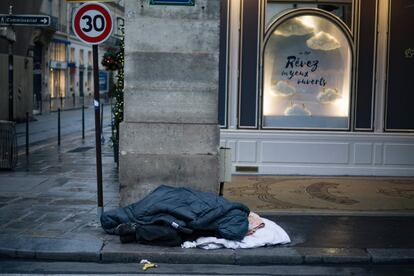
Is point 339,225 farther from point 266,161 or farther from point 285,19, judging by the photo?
point 285,19

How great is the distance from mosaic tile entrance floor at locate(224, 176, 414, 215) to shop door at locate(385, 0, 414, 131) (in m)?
1.23

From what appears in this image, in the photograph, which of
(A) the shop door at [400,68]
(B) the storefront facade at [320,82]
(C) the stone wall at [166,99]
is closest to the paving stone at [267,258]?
(C) the stone wall at [166,99]

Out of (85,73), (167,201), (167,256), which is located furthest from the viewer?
(85,73)

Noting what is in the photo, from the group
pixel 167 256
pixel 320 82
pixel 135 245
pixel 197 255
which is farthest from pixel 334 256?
pixel 320 82

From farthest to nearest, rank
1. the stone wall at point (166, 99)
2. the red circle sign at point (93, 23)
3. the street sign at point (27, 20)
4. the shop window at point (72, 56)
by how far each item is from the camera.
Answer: the shop window at point (72, 56), the street sign at point (27, 20), the stone wall at point (166, 99), the red circle sign at point (93, 23)

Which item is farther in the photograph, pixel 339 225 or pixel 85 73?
pixel 85 73

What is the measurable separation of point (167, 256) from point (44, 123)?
2148 cm

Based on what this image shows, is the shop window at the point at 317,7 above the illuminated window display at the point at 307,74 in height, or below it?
above

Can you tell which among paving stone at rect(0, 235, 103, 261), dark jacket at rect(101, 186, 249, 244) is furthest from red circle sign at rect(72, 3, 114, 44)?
paving stone at rect(0, 235, 103, 261)

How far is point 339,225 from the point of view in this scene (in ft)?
27.1

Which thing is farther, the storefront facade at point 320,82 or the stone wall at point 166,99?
the storefront facade at point 320,82

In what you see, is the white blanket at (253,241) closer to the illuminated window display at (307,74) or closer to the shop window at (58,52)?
the illuminated window display at (307,74)

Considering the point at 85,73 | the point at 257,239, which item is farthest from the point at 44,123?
the point at 85,73

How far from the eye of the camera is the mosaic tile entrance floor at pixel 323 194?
9.30m
